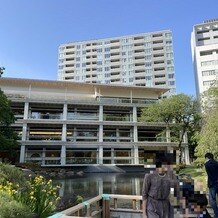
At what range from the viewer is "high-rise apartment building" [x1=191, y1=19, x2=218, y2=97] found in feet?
221

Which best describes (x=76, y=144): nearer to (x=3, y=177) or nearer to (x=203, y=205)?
(x=3, y=177)

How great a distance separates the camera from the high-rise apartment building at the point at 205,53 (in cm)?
6738

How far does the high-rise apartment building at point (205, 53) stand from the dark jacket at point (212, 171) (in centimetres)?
5796

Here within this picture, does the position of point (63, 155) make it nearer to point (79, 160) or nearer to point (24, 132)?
point (79, 160)

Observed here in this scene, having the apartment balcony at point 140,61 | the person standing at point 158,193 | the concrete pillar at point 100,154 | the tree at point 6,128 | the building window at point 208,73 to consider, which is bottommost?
the person standing at point 158,193

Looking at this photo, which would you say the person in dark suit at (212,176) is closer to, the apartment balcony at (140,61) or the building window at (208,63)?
the building window at (208,63)

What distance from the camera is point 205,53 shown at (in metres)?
70.5

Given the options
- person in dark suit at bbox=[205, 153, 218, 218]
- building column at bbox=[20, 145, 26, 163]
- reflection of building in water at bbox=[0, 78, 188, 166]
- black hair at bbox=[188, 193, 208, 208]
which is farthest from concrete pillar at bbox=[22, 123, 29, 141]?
black hair at bbox=[188, 193, 208, 208]

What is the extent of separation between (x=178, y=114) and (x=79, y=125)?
1515cm

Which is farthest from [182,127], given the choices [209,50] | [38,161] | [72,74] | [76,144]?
[72,74]

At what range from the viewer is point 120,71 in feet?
281

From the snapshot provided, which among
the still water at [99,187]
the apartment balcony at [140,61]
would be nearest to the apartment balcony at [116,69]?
the apartment balcony at [140,61]

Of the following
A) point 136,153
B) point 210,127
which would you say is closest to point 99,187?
point 210,127

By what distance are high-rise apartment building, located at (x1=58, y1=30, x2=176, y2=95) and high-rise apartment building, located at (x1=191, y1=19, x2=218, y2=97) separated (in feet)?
33.2
